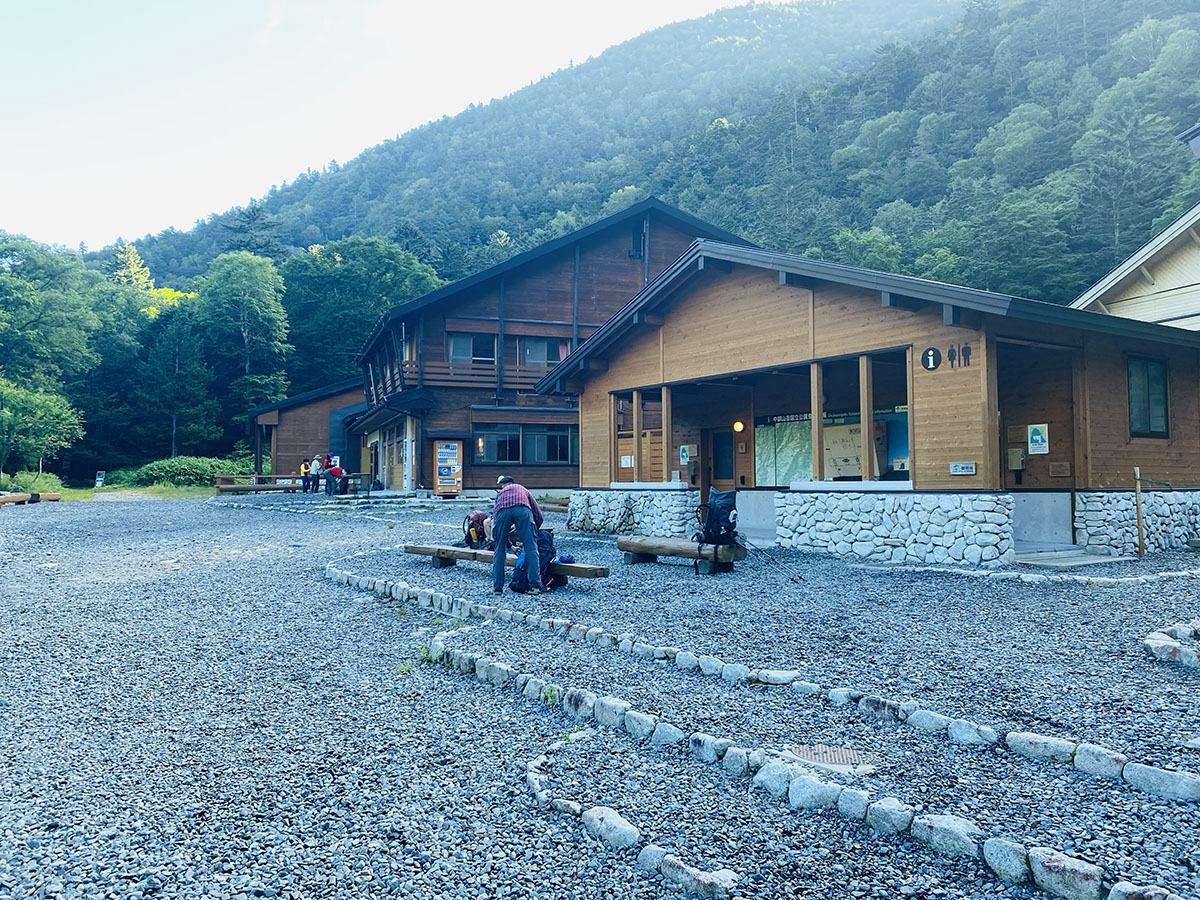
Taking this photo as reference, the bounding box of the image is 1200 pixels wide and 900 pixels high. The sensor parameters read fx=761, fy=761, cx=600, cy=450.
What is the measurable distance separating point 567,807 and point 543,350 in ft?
93.3

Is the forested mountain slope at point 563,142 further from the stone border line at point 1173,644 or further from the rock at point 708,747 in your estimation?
the rock at point 708,747

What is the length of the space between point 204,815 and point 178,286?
10831 centimetres

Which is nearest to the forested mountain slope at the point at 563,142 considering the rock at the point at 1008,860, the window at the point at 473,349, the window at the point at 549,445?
the window at the point at 473,349

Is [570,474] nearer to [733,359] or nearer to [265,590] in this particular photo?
[733,359]

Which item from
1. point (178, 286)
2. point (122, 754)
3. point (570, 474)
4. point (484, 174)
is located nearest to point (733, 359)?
point (122, 754)

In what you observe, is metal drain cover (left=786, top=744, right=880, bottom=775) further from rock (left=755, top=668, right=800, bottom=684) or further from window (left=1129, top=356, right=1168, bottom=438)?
window (left=1129, top=356, right=1168, bottom=438)

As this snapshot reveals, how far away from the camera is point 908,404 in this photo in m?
11.3

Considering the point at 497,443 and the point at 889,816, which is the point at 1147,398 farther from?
the point at 497,443

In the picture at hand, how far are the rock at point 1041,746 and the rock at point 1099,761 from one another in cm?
5

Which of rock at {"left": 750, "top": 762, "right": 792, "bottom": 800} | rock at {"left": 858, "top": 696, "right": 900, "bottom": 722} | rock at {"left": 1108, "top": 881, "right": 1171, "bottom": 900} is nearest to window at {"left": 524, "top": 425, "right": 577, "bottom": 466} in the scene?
rock at {"left": 858, "top": 696, "right": 900, "bottom": 722}

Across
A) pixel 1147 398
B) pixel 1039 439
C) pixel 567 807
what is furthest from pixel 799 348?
pixel 567 807

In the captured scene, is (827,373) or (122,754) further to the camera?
(827,373)

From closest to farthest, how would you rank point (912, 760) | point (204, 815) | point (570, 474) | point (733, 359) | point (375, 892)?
point (375, 892) < point (204, 815) < point (912, 760) < point (733, 359) < point (570, 474)

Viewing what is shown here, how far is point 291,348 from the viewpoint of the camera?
60.0m
